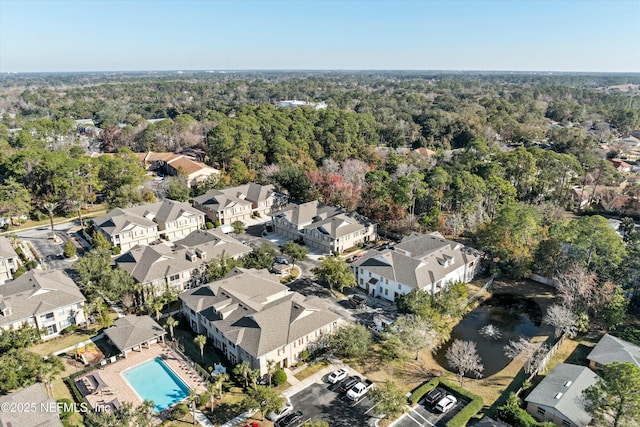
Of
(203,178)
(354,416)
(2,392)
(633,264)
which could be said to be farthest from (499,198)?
(2,392)

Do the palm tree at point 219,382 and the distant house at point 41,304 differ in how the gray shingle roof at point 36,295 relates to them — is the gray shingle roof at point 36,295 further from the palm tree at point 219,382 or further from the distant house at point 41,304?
the palm tree at point 219,382

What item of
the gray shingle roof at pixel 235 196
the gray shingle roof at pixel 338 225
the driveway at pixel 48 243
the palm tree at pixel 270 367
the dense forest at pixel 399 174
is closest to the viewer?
the palm tree at pixel 270 367

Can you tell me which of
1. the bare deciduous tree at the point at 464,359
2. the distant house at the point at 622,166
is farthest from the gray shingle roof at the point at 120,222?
the distant house at the point at 622,166

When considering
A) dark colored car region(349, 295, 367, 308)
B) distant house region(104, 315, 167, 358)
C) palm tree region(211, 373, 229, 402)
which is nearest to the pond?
dark colored car region(349, 295, 367, 308)

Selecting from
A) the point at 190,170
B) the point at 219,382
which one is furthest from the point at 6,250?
the point at 219,382

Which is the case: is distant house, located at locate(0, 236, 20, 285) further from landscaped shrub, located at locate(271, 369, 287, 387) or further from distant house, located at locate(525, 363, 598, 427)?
distant house, located at locate(525, 363, 598, 427)

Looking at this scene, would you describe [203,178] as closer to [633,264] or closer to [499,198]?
[499,198]

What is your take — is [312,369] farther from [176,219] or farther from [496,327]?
[176,219]
